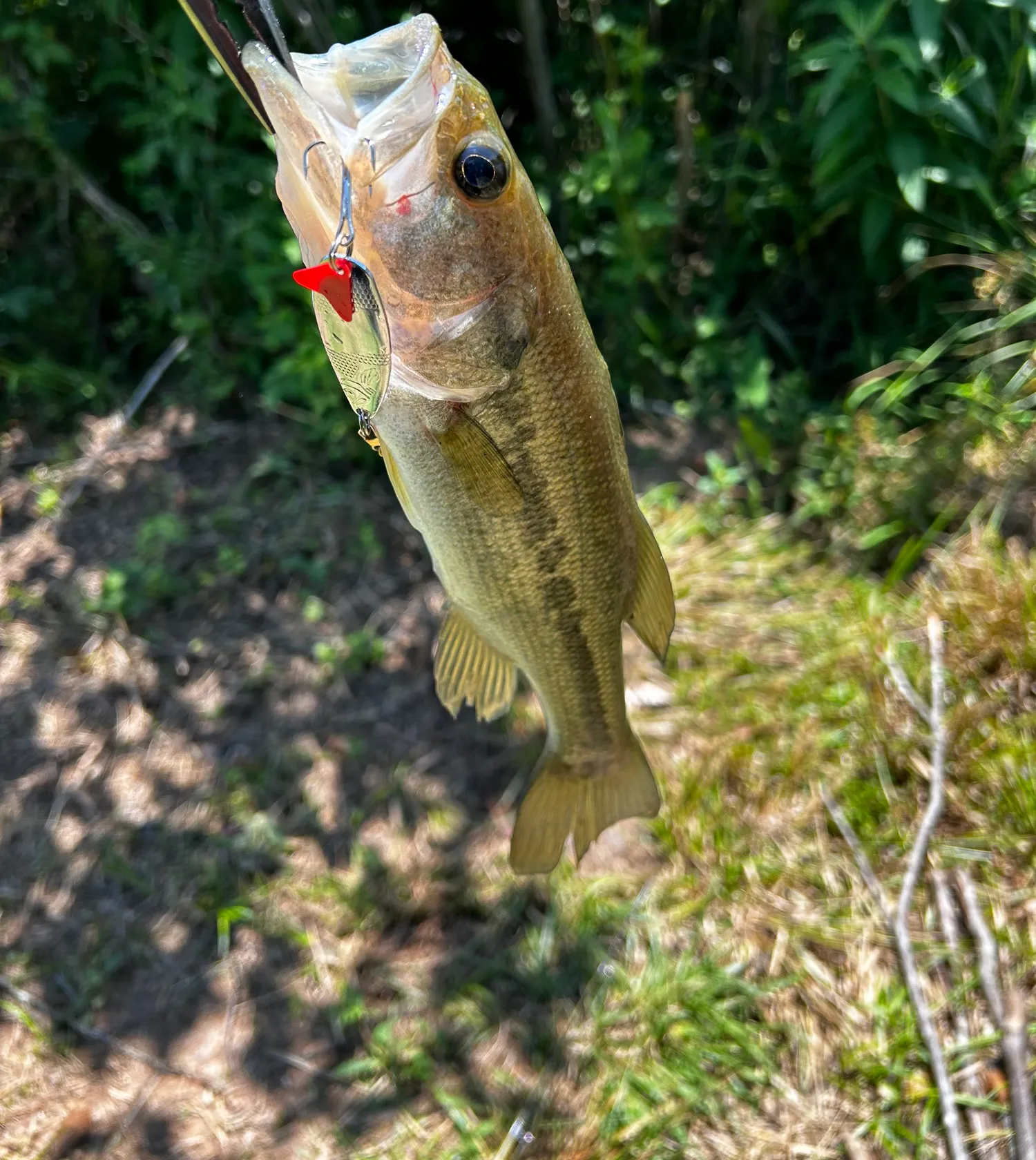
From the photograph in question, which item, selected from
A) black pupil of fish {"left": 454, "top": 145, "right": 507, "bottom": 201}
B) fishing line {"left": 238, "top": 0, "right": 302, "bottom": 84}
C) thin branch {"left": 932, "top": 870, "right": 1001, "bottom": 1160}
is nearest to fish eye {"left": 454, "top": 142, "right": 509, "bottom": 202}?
black pupil of fish {"left": 454, "top": 145, "right": 507, "bottom": 201}

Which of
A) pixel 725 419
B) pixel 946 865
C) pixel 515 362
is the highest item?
pixel 515 362

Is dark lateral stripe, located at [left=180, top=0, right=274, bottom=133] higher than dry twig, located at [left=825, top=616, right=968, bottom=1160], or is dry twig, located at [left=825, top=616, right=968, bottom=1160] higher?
dark lateral stripe, located at [left=180, top=0, right=274, bottom=133]

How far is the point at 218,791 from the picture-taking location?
108 inches

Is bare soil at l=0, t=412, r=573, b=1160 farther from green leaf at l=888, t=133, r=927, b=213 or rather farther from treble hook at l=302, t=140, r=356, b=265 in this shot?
green leaf at l=888, t=133, r=927, b=213

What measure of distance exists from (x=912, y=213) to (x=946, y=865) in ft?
8.07

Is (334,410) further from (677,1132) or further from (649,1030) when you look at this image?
(677,1132)

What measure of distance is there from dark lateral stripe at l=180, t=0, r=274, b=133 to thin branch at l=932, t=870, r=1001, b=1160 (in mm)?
2631

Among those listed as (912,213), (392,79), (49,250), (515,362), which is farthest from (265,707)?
(912,213)

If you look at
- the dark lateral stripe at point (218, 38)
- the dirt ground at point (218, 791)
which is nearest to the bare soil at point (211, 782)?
the dirt ground at point (218, 791)

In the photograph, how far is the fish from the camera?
956 mm

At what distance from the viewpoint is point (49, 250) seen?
152 inches

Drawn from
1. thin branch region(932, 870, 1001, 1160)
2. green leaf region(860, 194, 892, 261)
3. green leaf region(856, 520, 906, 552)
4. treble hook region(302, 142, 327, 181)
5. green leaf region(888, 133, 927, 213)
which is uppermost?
treble hook region(302, 142, 327, 181)

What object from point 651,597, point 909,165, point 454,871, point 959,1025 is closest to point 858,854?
point 959,1025

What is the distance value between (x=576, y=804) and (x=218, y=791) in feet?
5.32
